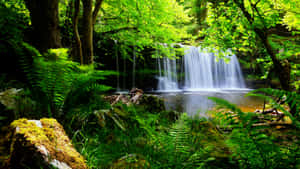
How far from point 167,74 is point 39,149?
11.0 m

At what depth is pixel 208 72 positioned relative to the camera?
14.4m

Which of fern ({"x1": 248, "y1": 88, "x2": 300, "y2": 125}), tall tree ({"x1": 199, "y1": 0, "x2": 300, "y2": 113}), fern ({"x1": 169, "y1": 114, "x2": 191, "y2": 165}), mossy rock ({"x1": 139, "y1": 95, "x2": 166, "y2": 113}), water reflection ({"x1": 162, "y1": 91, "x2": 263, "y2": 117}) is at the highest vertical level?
tall tree ({"x1": 199, "y1": 0, "x2": 300, "y2": 113})

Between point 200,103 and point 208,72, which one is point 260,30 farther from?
point 208,72

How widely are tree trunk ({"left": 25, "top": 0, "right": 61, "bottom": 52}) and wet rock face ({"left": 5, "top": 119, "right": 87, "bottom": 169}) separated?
6.71ft

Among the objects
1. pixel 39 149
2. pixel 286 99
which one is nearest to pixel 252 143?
pixel 286 99

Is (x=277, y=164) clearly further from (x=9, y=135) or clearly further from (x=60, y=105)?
(x=60, y=105)

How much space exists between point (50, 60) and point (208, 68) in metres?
14.2

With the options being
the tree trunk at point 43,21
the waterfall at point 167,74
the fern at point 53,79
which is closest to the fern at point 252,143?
the fern at point 53,79

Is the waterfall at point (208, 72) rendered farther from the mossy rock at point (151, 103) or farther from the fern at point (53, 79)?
the fern at point (53, 79)

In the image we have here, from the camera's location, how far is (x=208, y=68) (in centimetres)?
1445

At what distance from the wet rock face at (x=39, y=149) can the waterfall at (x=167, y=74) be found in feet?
33.3

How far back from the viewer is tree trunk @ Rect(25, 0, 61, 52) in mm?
2621

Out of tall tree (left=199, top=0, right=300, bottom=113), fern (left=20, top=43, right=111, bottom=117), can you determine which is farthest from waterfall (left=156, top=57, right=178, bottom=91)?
fern (left=20, top=43, right=111, bottom=117)

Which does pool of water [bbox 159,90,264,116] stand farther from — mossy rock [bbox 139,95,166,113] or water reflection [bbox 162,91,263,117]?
mossy rock [bbox 139,95,166,113]
